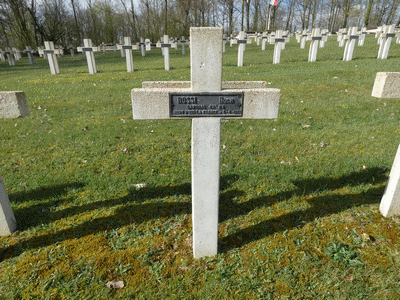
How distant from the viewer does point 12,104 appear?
2357 mm

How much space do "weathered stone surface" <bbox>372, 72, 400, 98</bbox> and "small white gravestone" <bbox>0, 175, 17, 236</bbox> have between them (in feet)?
13.4

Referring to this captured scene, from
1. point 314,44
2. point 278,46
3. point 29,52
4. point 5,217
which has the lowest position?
point 5,217

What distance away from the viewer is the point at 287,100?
775 cm

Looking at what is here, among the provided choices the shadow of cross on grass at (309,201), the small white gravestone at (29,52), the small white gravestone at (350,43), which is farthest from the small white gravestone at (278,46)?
the small white gravestone at (29,52)

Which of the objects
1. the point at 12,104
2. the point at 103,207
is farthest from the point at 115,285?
the point at 12,104

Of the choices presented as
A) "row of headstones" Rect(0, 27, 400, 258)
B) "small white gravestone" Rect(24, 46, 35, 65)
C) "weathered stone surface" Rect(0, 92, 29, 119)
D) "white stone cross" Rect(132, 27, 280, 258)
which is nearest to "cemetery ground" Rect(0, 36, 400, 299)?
"row of headstones" Rect(0, 27, 400, 258)

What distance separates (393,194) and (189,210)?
2.46 metres

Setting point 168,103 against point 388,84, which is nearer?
point 168,103

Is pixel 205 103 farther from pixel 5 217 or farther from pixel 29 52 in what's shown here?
pixel 29 52

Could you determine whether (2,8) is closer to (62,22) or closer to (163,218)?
(62,22)

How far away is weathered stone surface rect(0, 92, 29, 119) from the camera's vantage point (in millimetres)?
2332

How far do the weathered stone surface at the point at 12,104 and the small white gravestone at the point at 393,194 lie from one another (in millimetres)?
4008

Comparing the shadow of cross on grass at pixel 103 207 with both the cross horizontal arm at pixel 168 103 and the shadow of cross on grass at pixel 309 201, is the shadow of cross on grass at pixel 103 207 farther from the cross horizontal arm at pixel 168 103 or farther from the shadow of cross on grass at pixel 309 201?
the cross horizontal arm at pixel 168 103

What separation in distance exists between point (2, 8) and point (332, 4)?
5117cm
